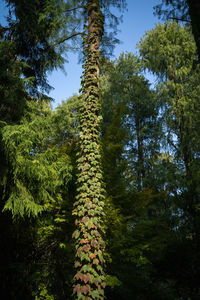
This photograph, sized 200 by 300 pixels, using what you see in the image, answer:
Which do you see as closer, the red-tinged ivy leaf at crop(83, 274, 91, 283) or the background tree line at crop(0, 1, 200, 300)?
the red-tinged ivy leaf at crop(83, 274, 91, 283)

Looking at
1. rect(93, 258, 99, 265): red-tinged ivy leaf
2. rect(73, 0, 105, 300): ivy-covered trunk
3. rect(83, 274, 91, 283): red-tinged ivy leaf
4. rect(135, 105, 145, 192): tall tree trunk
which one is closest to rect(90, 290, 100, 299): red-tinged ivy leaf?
rect(73, 0, 105, 300): ivy-covered trunk

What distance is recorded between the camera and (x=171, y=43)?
12297 millimetres

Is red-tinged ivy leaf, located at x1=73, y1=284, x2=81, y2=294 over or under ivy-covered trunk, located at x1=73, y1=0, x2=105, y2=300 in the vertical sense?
under

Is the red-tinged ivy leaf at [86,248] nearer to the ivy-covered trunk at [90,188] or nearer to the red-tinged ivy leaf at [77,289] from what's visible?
the ivy-covered trunk at [90,188]

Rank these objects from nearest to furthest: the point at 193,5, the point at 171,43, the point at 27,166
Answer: the point at 193,5 < the point at 27,166 < the point at 171,43

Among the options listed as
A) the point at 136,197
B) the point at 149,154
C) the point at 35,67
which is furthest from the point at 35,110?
the point at 149,154

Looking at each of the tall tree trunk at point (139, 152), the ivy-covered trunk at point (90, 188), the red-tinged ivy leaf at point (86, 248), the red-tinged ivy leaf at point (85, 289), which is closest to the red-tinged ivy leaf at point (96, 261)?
the ivy-covered trunk at point (90, 188)

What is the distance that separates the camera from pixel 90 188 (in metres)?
3.88

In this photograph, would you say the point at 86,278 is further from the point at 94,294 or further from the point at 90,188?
the point at 90,188

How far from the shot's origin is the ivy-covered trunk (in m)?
3.40

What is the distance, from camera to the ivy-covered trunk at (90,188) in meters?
3.40

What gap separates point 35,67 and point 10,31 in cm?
123

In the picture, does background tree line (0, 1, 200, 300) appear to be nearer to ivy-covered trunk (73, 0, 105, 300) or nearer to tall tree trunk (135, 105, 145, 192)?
ivy-covered trunk (73, 0, 105, 300)

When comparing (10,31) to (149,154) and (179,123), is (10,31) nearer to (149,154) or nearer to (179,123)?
(179,123)
